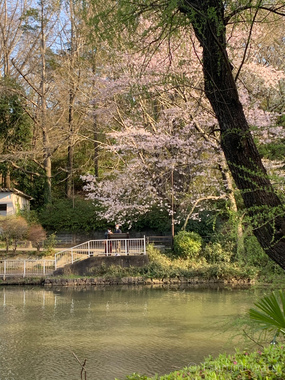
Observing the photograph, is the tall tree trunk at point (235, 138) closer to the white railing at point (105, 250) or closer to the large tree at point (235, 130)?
the large tree at point (235, 130)

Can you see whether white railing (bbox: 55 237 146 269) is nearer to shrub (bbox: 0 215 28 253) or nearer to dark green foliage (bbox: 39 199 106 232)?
shrub (bbox: 0 215 28 253)

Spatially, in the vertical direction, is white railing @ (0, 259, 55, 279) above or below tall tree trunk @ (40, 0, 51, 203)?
below

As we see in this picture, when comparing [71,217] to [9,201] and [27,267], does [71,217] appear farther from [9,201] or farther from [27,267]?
[27,267]

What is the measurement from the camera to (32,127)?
101 ft

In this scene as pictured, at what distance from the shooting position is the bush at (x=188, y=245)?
19.0m

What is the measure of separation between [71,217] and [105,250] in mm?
7840

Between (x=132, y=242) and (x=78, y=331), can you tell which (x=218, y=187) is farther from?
(x=78, y=331)

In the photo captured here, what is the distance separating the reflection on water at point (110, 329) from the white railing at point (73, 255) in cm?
216

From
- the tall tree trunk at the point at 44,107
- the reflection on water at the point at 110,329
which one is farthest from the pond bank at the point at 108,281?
the tall tree trunk at the point at 44,107

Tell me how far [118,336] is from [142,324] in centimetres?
131

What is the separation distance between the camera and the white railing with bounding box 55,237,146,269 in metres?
19.3

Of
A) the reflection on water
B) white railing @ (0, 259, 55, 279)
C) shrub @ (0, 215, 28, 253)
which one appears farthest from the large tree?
shrub @ (0, 215, 28, 253)

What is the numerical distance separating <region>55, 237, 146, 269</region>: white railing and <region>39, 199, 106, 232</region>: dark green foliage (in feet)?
19.0

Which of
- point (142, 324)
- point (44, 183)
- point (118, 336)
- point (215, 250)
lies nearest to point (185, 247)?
point (215, 250)
